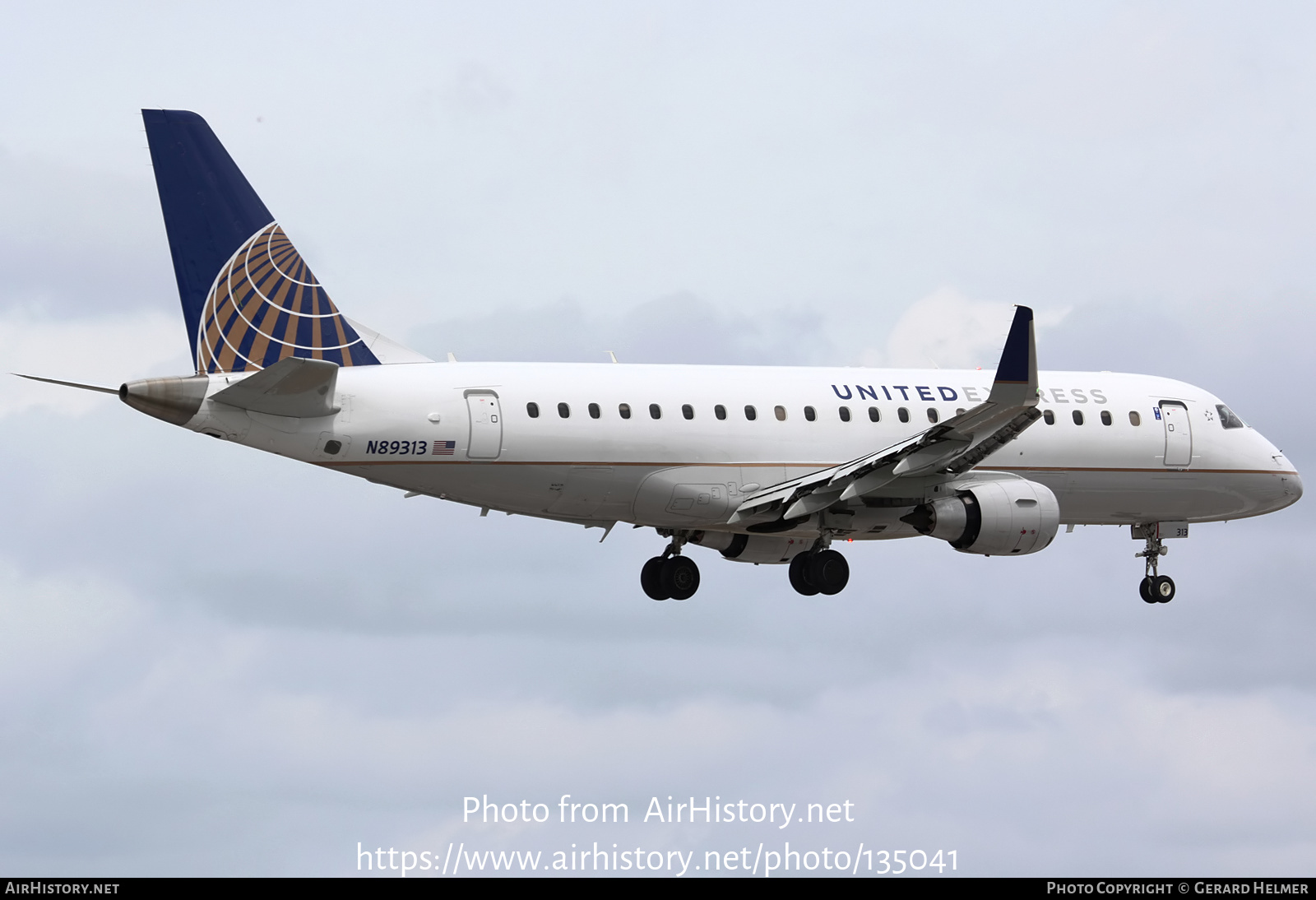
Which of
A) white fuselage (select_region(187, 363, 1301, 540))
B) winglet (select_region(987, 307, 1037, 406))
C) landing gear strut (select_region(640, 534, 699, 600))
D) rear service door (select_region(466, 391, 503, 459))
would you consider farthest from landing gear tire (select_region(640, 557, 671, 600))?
winglet (select_region(987, 307, 1037, 406))

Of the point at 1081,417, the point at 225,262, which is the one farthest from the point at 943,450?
the point at 225,262

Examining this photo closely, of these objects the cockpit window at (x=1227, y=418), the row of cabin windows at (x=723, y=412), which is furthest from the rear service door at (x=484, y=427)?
the cockpit window at (x=1227, y=418)

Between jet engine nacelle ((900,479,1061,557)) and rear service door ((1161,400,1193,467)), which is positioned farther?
rear service door ((1161,400,1193,467))

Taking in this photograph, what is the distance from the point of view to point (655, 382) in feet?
120

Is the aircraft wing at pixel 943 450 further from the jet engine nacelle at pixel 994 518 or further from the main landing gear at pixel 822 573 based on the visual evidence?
the main landing gear at pixel 822 573

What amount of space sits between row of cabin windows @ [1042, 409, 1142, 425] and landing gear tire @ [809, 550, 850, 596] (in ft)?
18.4

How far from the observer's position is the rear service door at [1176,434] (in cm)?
4112

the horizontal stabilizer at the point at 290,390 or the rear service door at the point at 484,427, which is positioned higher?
the rear service door at the point at 484,427

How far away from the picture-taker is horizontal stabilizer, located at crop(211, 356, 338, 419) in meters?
31.9

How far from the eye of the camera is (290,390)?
3241 cm

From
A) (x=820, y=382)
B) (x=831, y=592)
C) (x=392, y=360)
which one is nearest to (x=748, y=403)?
(x=820, y=382)

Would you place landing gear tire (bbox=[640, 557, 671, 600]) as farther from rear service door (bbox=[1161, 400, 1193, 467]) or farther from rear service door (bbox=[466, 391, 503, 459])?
rear service door (bbox=[1161, 400, 1193, 467])

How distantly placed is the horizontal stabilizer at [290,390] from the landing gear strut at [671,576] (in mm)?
A: 10092

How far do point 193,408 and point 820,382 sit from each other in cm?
1313
